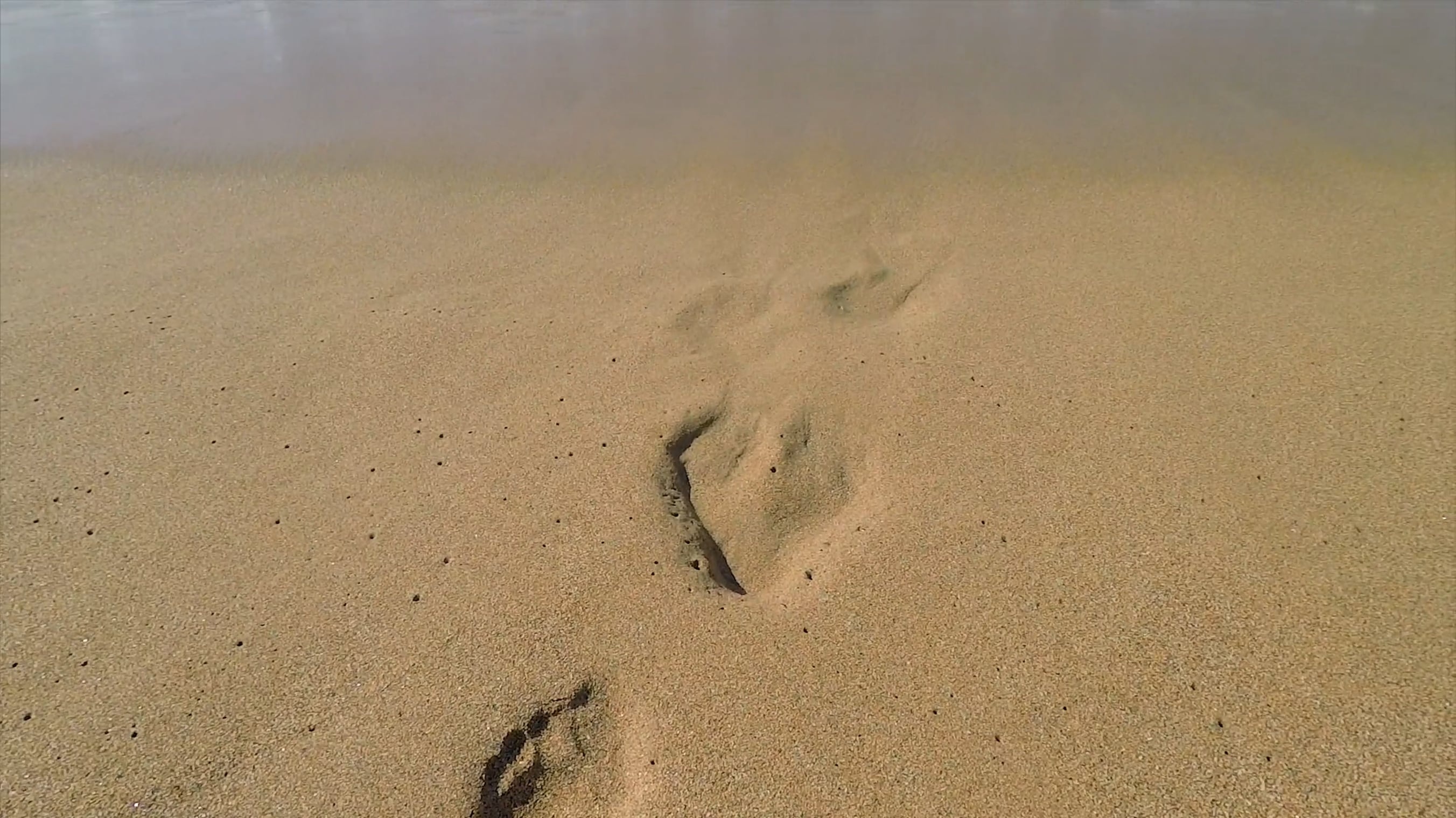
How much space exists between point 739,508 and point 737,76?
2973mm

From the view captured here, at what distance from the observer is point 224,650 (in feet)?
5.73

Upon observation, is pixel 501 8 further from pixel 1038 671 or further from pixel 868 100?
pixel 1038 671

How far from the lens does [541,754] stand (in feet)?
5.10

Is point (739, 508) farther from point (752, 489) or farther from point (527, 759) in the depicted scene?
point (527, 759)

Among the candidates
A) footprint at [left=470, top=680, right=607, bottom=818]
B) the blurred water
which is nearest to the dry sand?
footprint at [left=470, top=680, right=607, bottom=818]

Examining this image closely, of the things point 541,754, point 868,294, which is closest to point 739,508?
point 541,754

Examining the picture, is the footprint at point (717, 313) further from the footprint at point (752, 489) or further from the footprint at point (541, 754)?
the footprint at point (541, 754)

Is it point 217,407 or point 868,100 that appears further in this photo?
point 868,100

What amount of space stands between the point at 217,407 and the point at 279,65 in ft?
10.2

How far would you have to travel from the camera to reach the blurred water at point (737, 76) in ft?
12.3

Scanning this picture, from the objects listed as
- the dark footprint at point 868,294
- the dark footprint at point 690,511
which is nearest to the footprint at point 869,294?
the dark footprint at point 868,294

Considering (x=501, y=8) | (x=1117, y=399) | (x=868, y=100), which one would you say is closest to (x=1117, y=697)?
(x=1117, y=399)

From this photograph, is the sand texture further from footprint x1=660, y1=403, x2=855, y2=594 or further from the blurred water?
the blurred water

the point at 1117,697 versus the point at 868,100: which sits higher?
the point at 868,100
